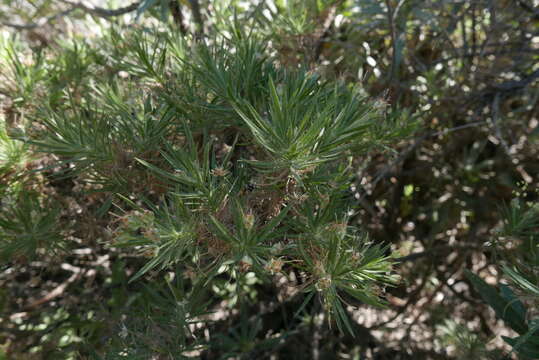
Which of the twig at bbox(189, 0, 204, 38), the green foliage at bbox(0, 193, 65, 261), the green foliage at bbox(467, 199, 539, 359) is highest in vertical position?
the twig at bbox(189, 0, 204, 38)

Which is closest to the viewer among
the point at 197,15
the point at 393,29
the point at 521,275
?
the point at 521,275

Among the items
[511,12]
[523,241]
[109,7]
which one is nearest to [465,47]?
[511,12]

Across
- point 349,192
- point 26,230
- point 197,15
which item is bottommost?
point 349,192

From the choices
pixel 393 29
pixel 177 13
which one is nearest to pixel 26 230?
pixel 177 13

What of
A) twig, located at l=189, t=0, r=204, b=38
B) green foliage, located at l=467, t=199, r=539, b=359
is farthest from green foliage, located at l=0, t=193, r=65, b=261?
green foliage, located at l=467, t=199, r=539, b=359

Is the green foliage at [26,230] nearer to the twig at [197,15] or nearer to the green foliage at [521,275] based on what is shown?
the twig at [197,15]

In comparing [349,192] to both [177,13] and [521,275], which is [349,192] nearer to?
[521,275]

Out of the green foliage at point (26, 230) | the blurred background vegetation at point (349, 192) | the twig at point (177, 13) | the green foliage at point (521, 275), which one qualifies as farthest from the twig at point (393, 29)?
the green foliage at point (26, 230)

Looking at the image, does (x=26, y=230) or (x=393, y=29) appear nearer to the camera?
(x=26, y=230)

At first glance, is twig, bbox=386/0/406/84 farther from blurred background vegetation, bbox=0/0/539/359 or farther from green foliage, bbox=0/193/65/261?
green foliage, bbox=0/193/65/261
